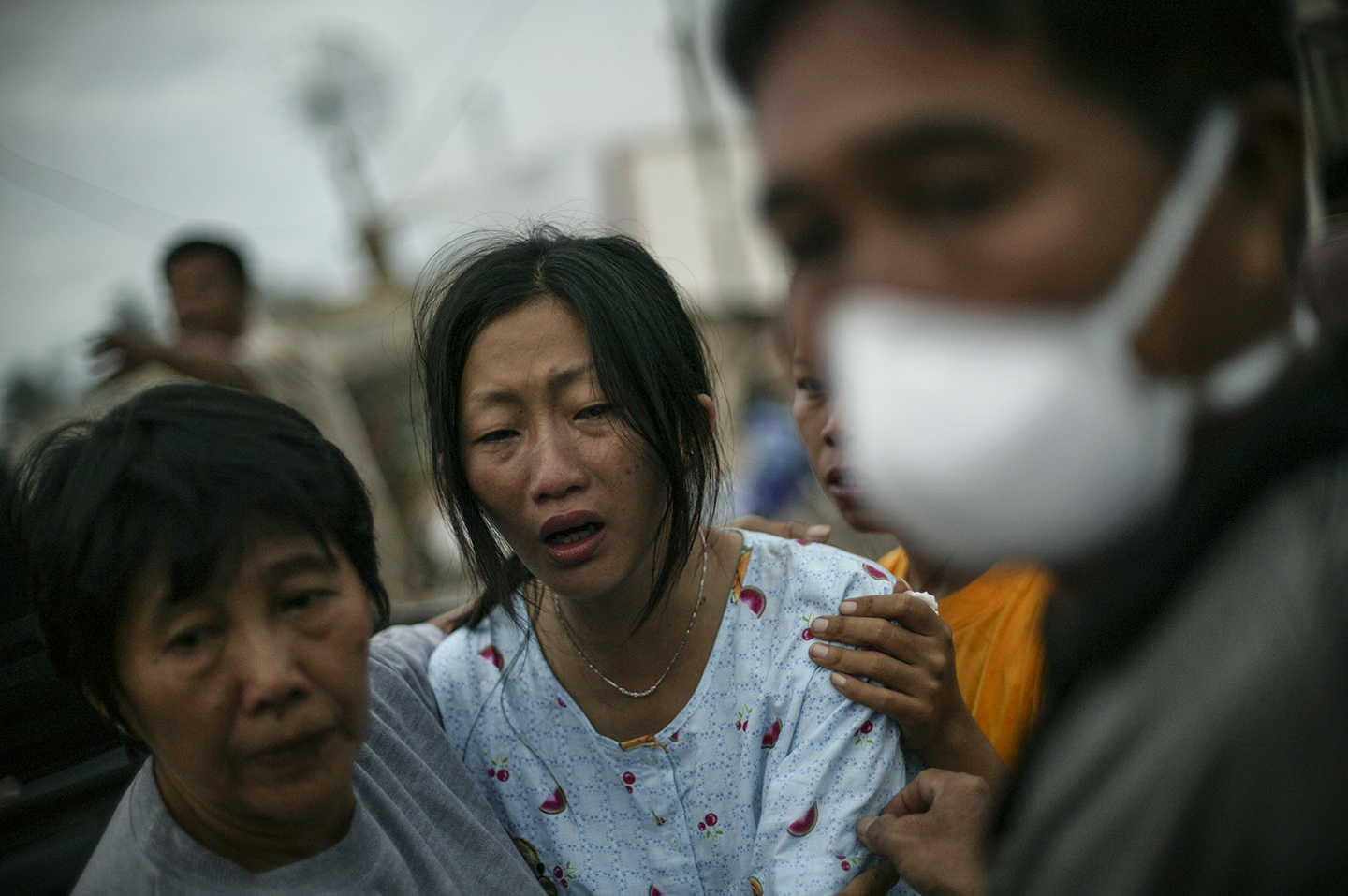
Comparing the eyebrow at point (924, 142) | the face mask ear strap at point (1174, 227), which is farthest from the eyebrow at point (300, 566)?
the face mask ear strap at point (1174, 227)

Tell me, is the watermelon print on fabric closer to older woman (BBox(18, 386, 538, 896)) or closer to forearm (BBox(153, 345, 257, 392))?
older woman (BBox(18, 386, 538, 896))

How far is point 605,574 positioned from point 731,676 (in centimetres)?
33

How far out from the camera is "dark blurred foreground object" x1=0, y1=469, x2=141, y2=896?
1670 mm

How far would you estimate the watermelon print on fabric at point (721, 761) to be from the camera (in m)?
1.53

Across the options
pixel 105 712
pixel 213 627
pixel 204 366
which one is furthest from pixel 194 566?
pixel 204 366

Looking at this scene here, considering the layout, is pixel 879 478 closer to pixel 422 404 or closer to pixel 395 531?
pixel 422 404

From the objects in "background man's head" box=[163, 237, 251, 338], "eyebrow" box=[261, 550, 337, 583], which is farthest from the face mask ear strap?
"background man's head" box=[163, 237, 251, 338]

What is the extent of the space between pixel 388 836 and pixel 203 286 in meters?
3.26

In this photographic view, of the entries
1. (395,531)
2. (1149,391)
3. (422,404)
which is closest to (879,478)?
(1149,391)

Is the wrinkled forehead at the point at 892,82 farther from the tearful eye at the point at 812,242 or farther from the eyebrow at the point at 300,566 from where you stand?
the eyebrow at the point at 300,566

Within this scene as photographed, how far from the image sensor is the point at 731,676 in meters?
1.73

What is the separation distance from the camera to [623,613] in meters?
1.81

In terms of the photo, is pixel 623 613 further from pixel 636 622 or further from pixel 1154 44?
pixel 1154 44

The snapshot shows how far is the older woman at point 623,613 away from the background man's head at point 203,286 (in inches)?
101
